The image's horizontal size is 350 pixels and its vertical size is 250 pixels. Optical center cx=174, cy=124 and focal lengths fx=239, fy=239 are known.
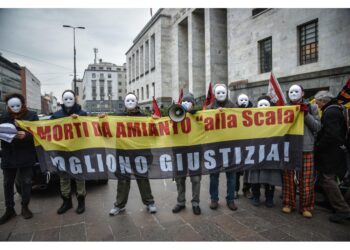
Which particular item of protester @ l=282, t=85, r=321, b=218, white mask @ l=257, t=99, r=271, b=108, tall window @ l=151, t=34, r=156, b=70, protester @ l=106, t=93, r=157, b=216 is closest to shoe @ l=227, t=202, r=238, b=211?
protester @ l=282, t=85, r=321, b=218

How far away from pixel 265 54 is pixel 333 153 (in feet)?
45.6

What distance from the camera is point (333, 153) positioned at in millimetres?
3658

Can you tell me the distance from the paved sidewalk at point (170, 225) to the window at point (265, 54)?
524 inches

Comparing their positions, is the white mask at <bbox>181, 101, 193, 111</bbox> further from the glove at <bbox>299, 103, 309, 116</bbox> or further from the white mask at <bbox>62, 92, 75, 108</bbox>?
the white mask at <bbox>62, 92, 75, 108</bbox>

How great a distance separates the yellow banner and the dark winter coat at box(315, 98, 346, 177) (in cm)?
42

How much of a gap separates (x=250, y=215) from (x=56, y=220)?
3.12m

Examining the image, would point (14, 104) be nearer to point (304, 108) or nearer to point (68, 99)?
point (68, 99)

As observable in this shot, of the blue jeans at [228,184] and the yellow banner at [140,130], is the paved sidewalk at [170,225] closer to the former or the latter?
the blue jeans at [228,184]

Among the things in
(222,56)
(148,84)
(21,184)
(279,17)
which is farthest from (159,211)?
(148,84)

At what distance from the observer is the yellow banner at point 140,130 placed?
396cm

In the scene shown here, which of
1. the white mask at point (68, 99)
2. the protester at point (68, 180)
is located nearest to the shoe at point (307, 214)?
the protester at point (68, 180)

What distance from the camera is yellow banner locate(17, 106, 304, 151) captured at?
396 cm

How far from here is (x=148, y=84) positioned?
3819 cm
